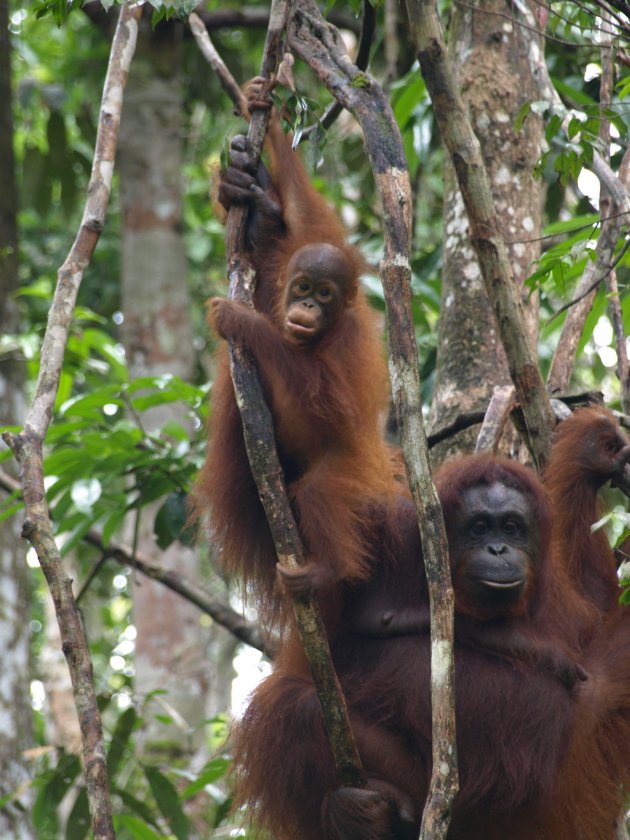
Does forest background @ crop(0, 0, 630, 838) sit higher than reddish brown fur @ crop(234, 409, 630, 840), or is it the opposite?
forest background @ crop(0, 0, 630, 838)

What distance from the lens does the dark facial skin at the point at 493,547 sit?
3385 millimetres

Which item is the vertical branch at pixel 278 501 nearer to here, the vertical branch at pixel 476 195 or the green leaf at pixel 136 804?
the vertical branch at pixel 476 195

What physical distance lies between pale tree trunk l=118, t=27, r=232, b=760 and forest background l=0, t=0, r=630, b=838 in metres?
0.02

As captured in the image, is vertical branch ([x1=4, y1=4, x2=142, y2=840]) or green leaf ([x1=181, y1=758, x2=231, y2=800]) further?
green leaf ([x1=181, y1=758, x2=231, y2=800])

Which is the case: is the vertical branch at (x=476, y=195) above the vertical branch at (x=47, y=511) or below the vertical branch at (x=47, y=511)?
above

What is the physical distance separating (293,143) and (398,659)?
1736 mm

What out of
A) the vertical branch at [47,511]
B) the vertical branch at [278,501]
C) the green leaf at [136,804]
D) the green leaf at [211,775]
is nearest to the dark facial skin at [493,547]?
the vertical branch at [278,501]

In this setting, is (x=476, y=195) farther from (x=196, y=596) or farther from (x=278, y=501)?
(x=196, y=596)

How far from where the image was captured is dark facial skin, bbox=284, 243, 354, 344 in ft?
12.2

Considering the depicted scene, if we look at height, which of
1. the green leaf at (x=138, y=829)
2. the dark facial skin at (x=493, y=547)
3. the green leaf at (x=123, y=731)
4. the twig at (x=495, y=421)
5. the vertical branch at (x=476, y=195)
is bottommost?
the green leaf at (x=138, y=829)

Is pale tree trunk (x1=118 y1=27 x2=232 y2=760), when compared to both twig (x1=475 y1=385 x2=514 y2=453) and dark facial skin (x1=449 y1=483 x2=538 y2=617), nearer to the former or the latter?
twig (x1=475 y1=385 x2=514 y2=453)

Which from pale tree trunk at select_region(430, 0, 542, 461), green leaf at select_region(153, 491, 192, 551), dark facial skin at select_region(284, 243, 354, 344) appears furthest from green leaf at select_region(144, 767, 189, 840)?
dark facial skin at select_region(284, 243, 354, 344)

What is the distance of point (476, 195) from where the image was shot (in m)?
3.34

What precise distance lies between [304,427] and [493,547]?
2.43ft
